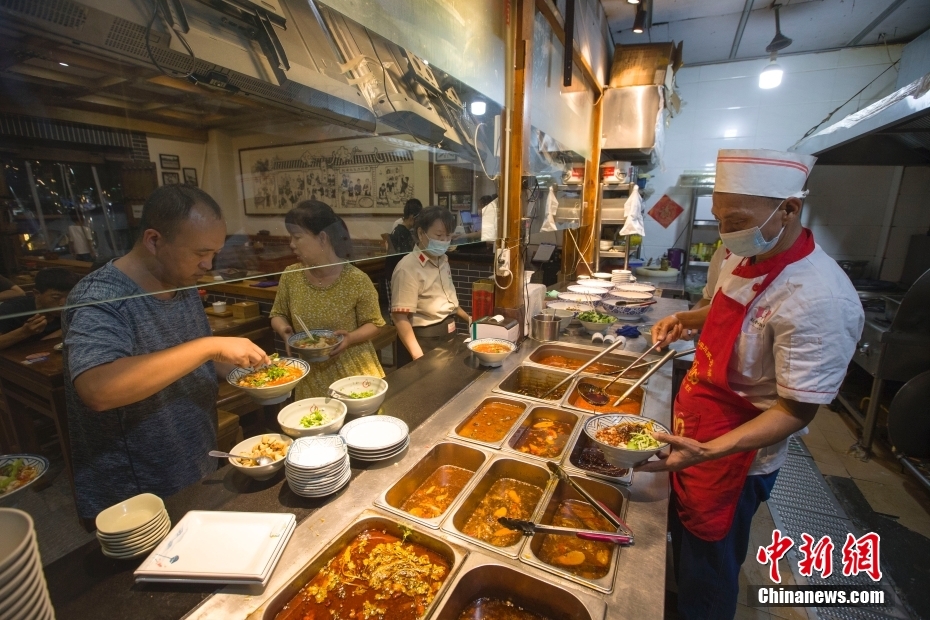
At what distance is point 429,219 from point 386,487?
1.88m

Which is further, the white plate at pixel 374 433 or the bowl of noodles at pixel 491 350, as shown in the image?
the bowl of noodles at pixel 491 350

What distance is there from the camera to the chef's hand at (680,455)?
157 cm

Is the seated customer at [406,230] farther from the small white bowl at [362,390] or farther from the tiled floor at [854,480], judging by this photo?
the tiled floor at [854,480]

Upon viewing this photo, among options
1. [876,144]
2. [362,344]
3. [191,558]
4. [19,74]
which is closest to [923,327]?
[876,144]

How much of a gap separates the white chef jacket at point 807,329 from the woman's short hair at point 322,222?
1728mm

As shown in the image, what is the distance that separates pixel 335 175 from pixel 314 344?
3.89 feet

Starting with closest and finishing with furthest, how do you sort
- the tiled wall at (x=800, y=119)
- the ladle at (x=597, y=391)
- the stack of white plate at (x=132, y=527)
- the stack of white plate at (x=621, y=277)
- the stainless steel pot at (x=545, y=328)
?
1. the stack of white plate at (x=132, y=527)
2. the ladle at (x=597, y=391)
3. the stainless steel pot at (x=545, y=328)
4. the stack of white plate at (x=621, y=277)
5. the tiled wall at (x=800, y=119)

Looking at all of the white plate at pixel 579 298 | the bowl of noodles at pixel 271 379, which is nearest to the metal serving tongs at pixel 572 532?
the bowl of noodles at pixel 271 379

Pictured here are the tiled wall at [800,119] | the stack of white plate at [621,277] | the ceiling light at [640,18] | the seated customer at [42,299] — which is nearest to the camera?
the seated customer at [42,299]

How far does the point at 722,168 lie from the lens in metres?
1.77

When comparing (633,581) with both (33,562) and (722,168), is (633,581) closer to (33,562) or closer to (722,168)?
(33,562)

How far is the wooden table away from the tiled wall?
887 cm
